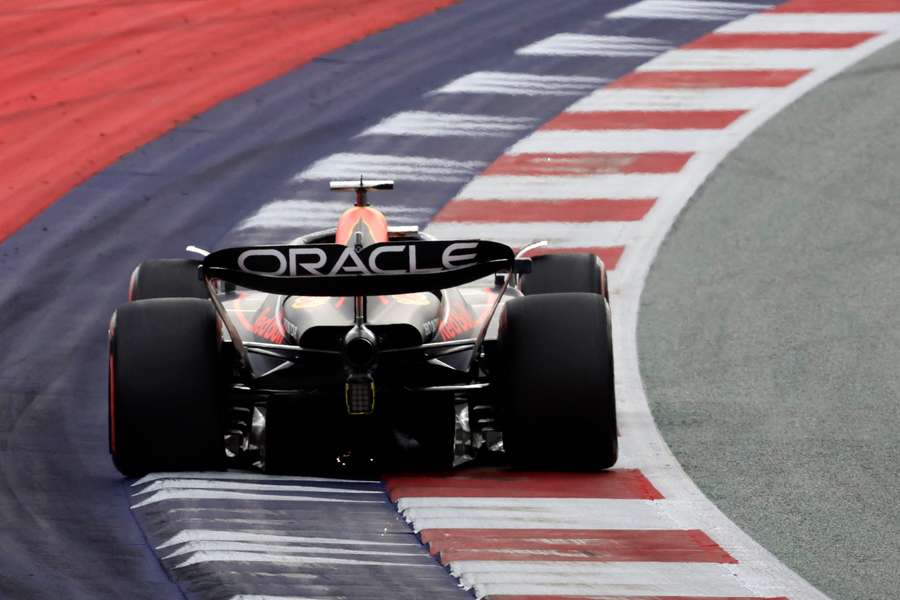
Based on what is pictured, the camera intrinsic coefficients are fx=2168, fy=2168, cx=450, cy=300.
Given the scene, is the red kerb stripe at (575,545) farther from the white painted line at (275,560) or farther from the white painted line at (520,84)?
the white painted line at (520,84)

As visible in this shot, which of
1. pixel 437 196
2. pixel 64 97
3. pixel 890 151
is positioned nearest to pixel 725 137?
pixel 890 151

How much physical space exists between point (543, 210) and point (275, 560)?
797 centimetres

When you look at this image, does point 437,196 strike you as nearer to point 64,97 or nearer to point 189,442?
point 64,97

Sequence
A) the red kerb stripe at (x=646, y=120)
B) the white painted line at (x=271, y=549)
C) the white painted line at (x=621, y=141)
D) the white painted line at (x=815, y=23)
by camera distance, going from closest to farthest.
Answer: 1. the white painted line at (x=271, y=549)
2. the white painted line at (x=621, y=141)
3. the red kerb stripe at (x=646, y=120)
4. the white painted line at (x=815, y=23)

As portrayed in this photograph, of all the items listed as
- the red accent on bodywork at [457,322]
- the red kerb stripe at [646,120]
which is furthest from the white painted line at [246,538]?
the red kerb stripe at [646,120]

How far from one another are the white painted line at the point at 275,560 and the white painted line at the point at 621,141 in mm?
9153

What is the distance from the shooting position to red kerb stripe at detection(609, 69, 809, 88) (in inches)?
771

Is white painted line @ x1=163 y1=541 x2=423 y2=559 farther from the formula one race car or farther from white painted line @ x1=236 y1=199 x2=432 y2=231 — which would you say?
white painted line @ x1=236 y1=199 x2=432 y2=231

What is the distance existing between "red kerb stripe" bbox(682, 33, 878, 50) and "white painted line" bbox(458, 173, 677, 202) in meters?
3.40

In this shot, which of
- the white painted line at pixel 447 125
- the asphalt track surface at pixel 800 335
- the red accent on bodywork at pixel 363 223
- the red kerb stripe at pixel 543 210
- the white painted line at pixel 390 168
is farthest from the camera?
the white painted line at pixel 447 125

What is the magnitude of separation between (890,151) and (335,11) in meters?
5.98

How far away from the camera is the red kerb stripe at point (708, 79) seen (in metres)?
19.6

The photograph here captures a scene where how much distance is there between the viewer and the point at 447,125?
18688 mm

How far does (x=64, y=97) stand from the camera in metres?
19.2
